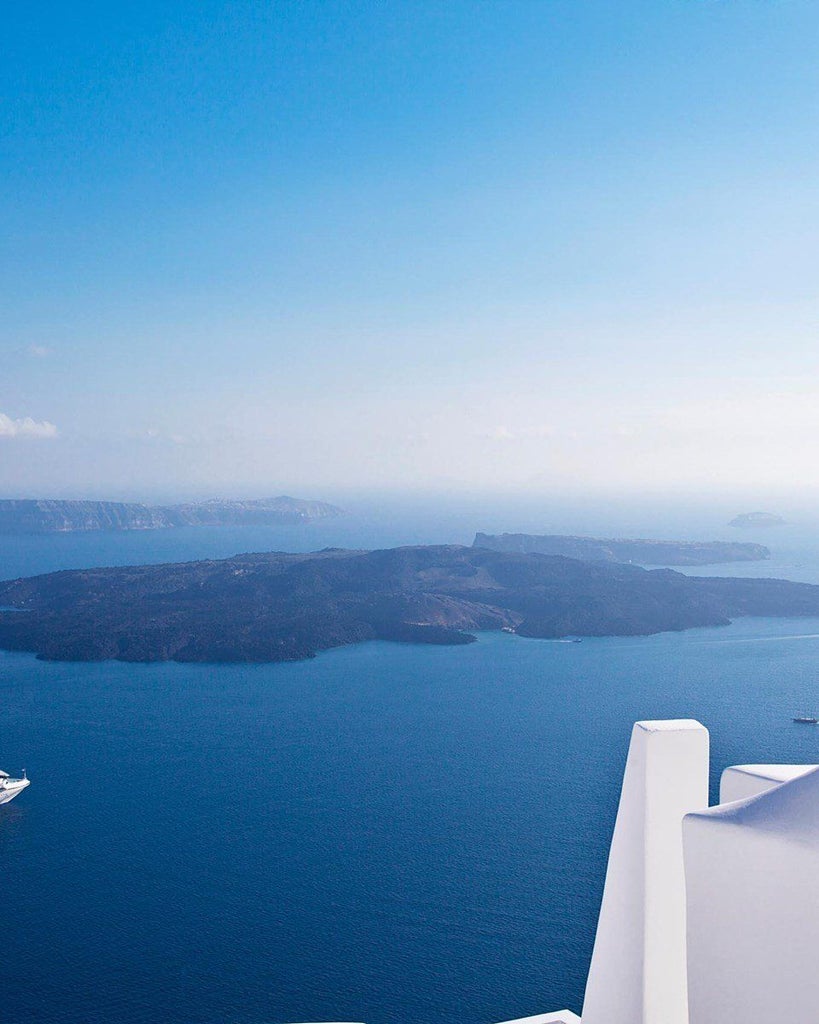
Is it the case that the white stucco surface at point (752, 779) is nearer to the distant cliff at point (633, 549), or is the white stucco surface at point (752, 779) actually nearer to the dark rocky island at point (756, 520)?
the distant cliff at point (633, 549)

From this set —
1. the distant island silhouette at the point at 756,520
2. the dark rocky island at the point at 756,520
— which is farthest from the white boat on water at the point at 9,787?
the distant island silhouette at the point at 756,520

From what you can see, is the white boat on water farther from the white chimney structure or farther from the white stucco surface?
the white stucco surface

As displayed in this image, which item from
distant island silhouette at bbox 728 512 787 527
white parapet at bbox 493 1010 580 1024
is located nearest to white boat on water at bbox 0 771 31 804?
white parapet at bbox 493 1010 580 1024

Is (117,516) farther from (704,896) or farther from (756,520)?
(704,896)

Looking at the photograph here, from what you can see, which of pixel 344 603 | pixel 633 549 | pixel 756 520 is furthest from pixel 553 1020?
pixel 756 520

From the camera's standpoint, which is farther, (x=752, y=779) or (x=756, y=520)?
(x=756, y=520)

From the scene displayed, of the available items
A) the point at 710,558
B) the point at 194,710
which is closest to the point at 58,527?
the point at 710,558

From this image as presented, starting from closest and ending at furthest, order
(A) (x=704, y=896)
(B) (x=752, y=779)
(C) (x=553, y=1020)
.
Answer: (A) (x=704, y=896), (B) (x=752, y=779), (C) (x=553, y=1020)
